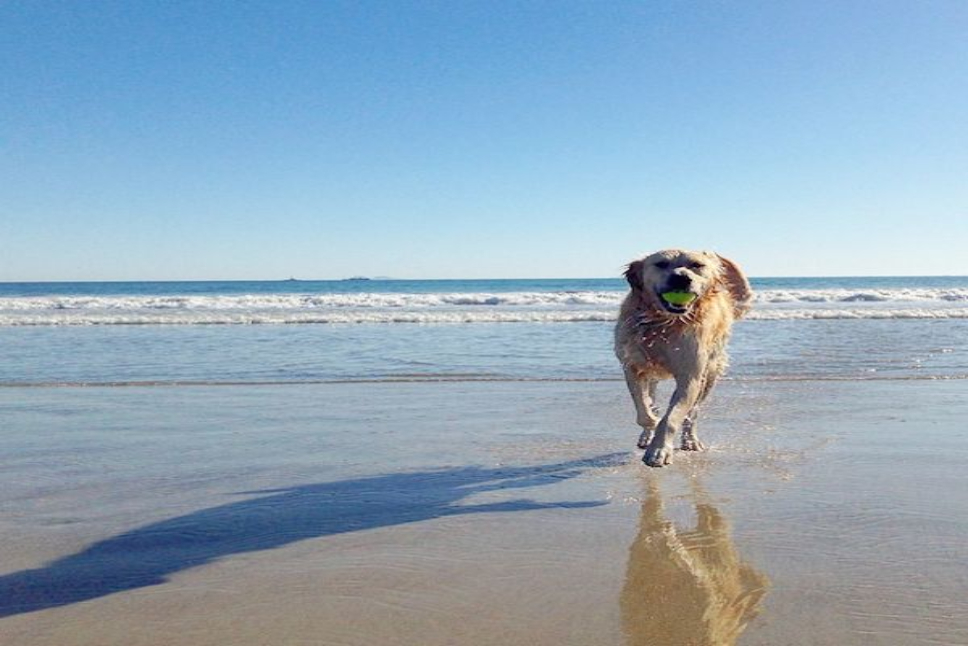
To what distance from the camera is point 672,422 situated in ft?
15.8

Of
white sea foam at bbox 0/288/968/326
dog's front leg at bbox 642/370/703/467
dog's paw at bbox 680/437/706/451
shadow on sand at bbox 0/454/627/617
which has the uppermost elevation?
white sea foam at bbox 0/288/968/326

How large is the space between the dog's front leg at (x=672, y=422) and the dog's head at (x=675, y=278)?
0.44 meters

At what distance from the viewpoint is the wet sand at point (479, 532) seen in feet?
9.49

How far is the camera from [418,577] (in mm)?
3348

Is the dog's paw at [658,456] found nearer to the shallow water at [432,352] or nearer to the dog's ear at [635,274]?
the dog's ear at [635,274]

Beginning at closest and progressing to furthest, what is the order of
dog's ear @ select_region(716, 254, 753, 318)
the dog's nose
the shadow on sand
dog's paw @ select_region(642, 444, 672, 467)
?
1. the shadow on sand
2. dog's paw @ select_region(642, 444, 672, 467)
3. the dog's nose
4. dog's ear @ select_region(716, 254, 753, 318)

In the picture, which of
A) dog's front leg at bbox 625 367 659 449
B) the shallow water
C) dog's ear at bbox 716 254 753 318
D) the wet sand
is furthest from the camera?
the shallow water

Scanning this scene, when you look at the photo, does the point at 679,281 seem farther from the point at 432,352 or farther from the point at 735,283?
the point at 432,352

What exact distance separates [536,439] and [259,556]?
307 centimetres

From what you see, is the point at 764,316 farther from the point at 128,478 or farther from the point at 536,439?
the point at 128,478

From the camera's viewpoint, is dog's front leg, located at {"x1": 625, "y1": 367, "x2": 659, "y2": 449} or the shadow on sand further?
dog's front leg, located at {"x1": 625, "y1": 367, "x2": 659, "y2": 449}

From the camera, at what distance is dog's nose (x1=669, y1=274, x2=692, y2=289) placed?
4.87m

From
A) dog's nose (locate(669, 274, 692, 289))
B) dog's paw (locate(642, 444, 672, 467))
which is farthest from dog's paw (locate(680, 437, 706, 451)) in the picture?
dog's nose (locate(669, 274, 692, 289))

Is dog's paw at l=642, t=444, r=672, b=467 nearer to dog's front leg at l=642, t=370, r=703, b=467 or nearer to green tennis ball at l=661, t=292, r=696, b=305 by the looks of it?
dog's front leg at l=642, t=370, r=703, b=467
